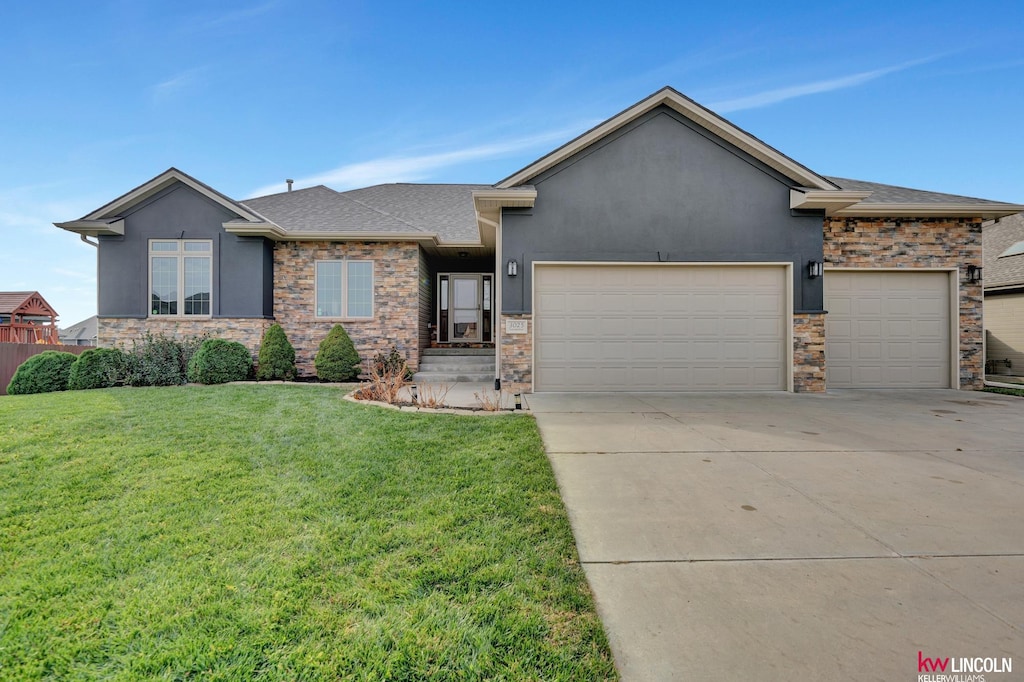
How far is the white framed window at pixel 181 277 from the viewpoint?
1089cm

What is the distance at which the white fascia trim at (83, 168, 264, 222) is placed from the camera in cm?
1044

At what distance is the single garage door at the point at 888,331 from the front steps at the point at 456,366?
762 cm

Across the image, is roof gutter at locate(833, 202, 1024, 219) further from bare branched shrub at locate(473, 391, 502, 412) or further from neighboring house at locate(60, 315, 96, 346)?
neighboring house at locate(60, 315, 96, 346)

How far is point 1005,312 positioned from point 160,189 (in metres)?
22.9

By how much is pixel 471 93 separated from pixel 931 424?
42.8ft

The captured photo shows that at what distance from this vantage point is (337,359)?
10.4 m

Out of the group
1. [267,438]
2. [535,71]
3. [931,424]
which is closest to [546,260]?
[267,438]

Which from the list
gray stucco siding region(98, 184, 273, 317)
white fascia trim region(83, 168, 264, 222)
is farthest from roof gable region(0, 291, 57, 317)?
white fascia trim region(83, 168, 264, 222)

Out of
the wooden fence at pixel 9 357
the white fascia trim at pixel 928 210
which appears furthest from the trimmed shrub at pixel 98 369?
the white fascia trim at pixel 928 210

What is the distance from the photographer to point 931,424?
602cm

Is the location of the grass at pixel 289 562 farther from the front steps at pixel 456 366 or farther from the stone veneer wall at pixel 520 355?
the front steps at pixel 456 366

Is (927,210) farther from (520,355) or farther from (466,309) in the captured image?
(466,309)

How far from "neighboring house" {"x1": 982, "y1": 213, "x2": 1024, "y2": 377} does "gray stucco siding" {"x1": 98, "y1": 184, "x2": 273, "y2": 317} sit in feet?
66.4

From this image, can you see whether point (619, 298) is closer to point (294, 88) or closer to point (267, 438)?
point (267, 438)
